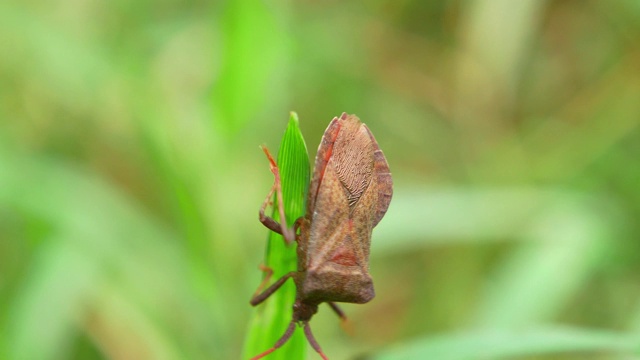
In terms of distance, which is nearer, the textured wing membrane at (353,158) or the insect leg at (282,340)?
the insect leg at (282,340)

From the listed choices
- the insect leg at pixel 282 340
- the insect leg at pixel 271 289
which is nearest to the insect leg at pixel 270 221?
the insect leg at pixel 271 289

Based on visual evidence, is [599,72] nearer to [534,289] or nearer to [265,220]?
[534,289]

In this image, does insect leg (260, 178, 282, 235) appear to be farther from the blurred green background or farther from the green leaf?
the blurred green background

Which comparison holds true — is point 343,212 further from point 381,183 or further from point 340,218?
point 381,183

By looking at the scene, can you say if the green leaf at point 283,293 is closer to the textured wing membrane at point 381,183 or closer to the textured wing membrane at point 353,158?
the textured wing membrane at point 353,158

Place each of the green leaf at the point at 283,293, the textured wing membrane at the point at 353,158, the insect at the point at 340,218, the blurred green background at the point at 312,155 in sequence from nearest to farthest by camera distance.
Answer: the green leaf at the point at 283,293, the insect at the point at 340,218, the textured wing membrane at the point at 353,158, the blurred green background at the point at 312,155

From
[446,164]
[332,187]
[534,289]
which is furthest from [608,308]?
[332,187]

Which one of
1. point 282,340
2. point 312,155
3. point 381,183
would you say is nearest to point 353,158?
point 381,183
